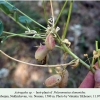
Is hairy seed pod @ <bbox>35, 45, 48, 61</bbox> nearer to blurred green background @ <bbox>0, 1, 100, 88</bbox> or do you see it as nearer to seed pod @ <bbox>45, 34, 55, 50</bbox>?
seed pod @ <bbox>45, 34, 55, 50</bbox>

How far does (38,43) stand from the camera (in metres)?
1.77

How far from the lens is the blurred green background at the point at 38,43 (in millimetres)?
1568

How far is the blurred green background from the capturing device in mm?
1568

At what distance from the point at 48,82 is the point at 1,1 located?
7.0 inches

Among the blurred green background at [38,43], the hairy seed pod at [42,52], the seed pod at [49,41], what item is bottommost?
the blurred green background at [38,43]
